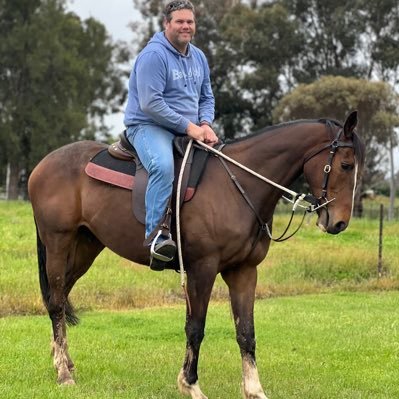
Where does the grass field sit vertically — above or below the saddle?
below

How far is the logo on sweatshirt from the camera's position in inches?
219

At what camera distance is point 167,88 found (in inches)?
221

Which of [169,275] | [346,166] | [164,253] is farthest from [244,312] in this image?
[169,275]

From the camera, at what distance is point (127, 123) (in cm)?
578

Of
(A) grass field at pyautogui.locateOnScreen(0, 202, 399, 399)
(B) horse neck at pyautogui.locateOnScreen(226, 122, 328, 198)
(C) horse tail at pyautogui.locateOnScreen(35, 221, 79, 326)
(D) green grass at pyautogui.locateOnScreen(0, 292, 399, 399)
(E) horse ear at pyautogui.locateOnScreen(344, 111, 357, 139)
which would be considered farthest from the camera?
(C) horse tail at pyautogui.locateOnScreen(35, 221, 79, 326)

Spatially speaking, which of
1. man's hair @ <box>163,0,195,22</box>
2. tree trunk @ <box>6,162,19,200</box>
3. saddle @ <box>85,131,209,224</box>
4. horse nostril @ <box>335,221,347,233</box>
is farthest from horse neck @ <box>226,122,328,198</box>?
tree trunk @ <box>6,162,19,200</box>

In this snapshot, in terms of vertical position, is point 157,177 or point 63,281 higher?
point 157,177

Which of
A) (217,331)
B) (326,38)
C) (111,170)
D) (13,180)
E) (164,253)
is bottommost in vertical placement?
(217,331)

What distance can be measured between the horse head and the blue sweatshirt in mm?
1225

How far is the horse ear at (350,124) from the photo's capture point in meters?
4.93

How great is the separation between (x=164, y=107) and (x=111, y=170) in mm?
847

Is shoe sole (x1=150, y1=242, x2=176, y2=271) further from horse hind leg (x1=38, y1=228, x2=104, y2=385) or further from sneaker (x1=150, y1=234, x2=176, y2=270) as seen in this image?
horse hind leg (x1=38, y1=228, x2=104, y2=385)

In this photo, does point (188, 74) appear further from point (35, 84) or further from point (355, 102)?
point (35, 84)

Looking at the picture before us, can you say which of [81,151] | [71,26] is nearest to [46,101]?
[71,26]
